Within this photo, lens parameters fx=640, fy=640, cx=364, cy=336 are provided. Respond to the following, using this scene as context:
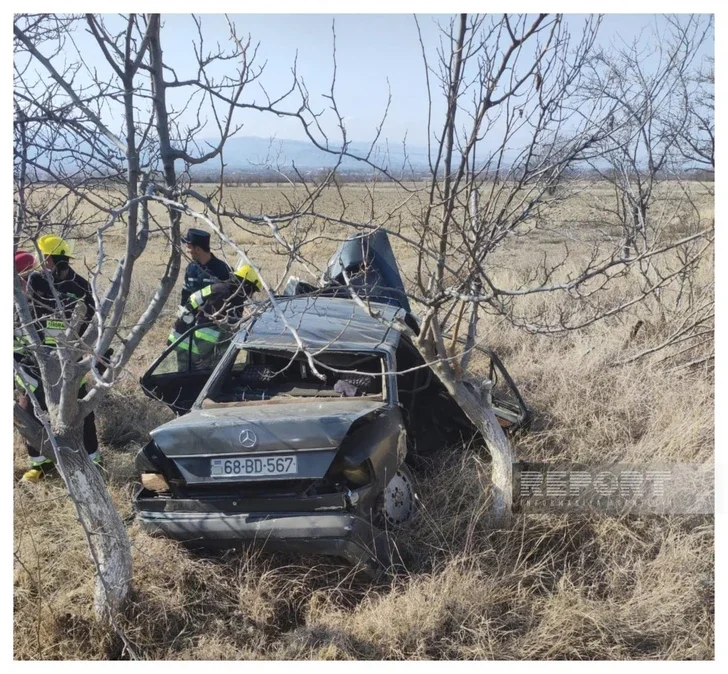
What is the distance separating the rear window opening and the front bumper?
76 centimetres

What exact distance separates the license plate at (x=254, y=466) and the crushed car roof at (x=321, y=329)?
91 centimetres

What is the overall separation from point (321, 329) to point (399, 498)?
119 centimetres

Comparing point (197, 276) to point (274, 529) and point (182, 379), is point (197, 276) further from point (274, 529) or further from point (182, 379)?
point (274, 529)

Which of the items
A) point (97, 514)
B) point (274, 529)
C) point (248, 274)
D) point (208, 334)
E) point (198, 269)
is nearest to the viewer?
point (97, 514)

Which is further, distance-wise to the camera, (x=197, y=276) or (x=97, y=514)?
(x=197, y=276)

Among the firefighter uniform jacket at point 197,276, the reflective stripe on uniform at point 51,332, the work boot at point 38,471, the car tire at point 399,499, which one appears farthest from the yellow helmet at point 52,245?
the car tire at point 399,499

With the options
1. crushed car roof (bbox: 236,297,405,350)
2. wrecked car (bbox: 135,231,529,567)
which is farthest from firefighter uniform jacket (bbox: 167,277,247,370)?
wrecked car (bbox: 135,231,529,567)

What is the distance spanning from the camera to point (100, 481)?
3023 mm

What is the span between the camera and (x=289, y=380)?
4.48 m

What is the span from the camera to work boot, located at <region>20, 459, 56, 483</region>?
15.1 feet


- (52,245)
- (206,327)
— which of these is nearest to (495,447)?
(206,327)

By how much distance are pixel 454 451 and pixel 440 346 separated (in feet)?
3.94

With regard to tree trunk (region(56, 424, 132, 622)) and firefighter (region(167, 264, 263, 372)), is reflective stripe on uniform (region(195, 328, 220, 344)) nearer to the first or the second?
firefighter (region(167, 264, 263, 372))

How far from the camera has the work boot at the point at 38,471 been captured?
460 centimetres
